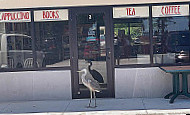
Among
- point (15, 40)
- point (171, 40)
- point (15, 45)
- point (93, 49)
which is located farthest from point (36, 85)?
point (171, 40)

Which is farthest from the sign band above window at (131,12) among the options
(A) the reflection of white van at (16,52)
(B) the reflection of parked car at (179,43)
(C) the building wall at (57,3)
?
(A) the reflection of white van at (16,52)

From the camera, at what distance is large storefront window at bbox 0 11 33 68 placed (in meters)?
8.23

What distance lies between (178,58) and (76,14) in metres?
2.96

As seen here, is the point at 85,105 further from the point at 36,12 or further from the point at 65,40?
the point at 36,12

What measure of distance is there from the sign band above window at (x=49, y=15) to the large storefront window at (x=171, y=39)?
8.11 ft

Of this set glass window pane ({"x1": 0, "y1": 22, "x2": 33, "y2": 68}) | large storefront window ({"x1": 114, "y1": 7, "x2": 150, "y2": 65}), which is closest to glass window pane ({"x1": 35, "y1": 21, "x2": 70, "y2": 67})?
glass window pane ({"x1": 0, "y1": 22, "x2": 33, "y2": 68})

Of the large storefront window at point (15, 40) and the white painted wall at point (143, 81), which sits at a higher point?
the large storefront window at point (15, 40)

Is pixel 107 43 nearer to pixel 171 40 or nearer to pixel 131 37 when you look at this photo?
pixel 131 37

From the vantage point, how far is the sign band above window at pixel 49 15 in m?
8.21

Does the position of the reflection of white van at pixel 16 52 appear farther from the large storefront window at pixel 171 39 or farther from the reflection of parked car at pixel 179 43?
the reflection of parked car at pixel 179 43

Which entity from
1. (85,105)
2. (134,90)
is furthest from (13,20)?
(134,90)

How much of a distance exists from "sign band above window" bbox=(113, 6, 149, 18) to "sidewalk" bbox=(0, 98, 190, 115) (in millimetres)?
2203

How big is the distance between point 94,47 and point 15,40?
2.13 m

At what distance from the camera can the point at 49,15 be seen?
823 cm
